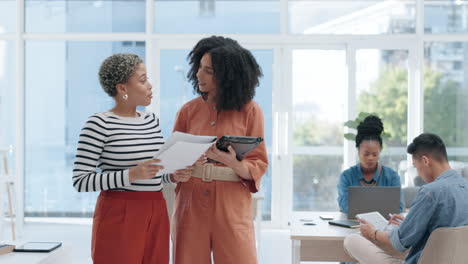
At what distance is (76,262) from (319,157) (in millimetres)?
3508

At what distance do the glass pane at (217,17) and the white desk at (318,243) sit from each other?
14.4 feet

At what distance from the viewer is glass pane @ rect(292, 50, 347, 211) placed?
757 centimetres

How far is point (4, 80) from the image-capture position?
7633 millimetres

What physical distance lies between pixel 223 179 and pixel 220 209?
0.12 metres

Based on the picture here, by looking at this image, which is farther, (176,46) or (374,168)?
(176,46)

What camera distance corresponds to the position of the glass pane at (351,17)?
7.50 metres

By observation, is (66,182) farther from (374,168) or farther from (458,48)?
(458,48)

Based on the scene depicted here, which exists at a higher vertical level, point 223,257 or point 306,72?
point 306,72

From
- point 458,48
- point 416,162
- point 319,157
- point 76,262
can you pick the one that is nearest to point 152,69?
point 319,157

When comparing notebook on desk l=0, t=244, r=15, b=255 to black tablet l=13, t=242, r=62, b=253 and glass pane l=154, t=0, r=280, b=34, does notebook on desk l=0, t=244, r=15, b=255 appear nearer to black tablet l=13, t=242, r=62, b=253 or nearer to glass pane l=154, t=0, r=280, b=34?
black tablet l=13, t=242, r=62, b=253

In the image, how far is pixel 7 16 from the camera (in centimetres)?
761

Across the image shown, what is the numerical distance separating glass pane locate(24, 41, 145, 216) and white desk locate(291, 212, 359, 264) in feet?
15.3

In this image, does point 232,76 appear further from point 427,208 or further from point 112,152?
point 427,208

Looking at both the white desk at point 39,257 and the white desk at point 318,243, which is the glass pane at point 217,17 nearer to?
the white desk at point 318,243
